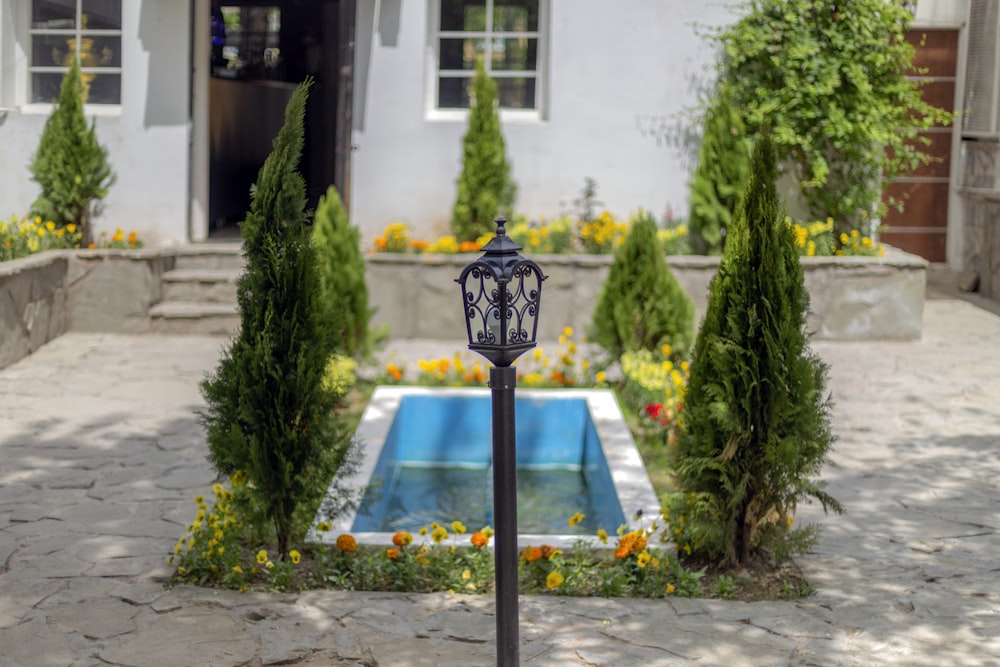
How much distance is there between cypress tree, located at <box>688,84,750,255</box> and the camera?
11180mm

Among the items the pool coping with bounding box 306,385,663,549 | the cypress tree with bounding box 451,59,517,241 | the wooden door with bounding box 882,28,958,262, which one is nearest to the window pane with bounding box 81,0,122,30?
the cypress tree with bounding box 451,59,517,241

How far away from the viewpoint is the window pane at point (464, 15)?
39.1 feet

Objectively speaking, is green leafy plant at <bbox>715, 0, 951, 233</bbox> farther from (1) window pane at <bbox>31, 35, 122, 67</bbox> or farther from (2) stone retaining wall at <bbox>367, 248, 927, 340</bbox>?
(1) window pane at <bbox>31, 35, 122, 67</bbox>

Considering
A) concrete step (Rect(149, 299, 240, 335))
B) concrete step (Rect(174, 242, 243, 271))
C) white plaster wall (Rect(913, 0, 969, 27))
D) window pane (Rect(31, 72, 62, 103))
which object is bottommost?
concrete step (Rect(149, 299, 240, 335))

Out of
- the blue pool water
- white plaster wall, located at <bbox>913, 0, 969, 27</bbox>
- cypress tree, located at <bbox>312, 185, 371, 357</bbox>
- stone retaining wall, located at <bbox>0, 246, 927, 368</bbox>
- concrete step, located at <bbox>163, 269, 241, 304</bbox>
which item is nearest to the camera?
the blue pool water

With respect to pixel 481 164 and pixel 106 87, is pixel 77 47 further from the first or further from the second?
pixel 481 164

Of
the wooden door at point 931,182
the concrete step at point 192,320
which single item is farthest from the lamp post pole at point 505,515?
the wooden door at point 931,182

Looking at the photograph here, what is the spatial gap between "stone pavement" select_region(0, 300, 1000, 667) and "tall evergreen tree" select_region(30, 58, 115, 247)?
3.00 metres

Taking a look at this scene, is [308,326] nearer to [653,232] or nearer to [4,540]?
[4,540]

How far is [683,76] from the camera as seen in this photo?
38.4 feet

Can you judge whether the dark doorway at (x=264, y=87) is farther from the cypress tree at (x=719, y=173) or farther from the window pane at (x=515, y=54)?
the cypress tree at (x=719, y=173)

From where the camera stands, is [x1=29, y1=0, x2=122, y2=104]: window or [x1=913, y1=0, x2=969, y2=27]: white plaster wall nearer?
[x1=29, y1=0, x2=122, y2=104]: window

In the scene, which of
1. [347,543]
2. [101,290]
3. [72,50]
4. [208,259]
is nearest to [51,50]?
[72,50]

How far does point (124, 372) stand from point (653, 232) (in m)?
3.96
